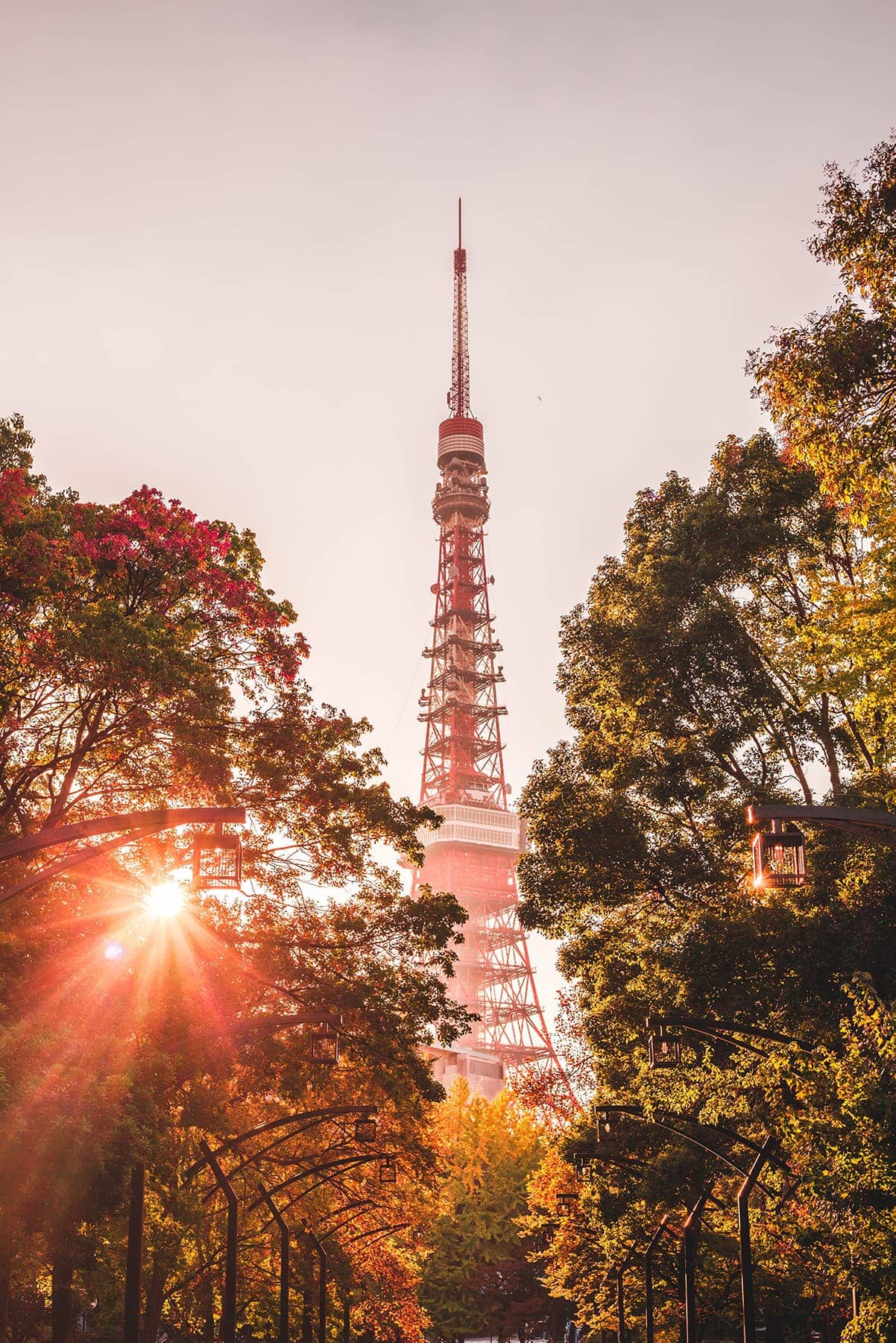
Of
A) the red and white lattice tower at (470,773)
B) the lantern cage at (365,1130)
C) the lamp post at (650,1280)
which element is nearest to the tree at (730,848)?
the lamp post at (650,1280)

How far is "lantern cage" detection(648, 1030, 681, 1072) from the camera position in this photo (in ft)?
61.9

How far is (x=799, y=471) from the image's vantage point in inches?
869

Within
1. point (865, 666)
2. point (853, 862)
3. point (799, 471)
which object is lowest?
point (853, 862)

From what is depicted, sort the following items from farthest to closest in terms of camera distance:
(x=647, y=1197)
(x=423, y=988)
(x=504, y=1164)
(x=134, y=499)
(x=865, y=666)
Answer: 1. (x=504, y=1164)
2. (x=647, y=1197)
3. (x=423, y=988)
4. (x=134, y=499)
5. (x=865, y=666)

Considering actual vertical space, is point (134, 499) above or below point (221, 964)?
above

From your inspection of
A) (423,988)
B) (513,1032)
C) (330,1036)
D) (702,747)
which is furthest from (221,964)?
(513,1032)

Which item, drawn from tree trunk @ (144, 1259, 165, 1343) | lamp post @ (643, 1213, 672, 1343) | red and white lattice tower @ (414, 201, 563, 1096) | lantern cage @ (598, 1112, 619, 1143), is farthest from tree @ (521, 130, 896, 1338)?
red and white lattice tower @ (414, 201, 563, 1096)

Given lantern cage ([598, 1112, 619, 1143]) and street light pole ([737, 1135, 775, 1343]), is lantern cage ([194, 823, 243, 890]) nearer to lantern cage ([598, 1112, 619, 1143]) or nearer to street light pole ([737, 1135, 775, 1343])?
street light pole ([737, 1135, 775, 1343])

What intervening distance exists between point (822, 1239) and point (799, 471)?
40.5 feet

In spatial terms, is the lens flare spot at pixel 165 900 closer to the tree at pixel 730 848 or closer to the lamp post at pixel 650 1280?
the tree at pixel 730 848

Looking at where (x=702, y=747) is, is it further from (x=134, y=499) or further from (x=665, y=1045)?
(x=134, y=499)

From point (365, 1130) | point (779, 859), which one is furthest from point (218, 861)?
point (365, 1130)

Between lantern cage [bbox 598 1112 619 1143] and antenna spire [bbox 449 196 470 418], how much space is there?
329 feet

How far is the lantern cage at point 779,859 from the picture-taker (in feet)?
36.7
